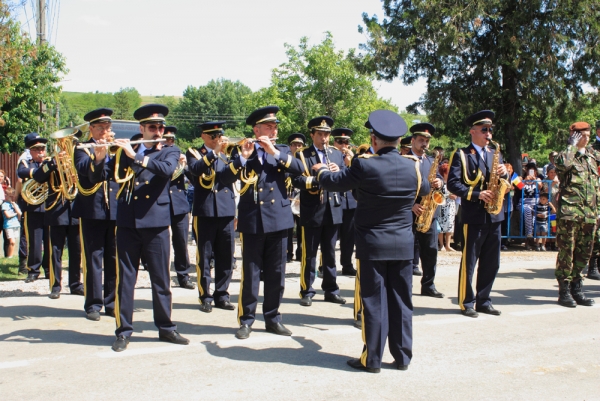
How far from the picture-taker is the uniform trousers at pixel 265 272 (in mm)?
6336

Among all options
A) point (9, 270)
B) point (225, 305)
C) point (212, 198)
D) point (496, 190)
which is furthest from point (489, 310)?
point (9, 270)

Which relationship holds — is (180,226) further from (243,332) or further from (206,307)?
(243,332)

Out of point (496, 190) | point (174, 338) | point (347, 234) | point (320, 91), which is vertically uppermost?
point (320, 91)

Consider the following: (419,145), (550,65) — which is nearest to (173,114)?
(550,65)

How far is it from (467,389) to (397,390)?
1.83 ft

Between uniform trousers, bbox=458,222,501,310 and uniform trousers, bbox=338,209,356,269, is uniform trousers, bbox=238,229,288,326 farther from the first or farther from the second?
uniform trousers, bbox=338,209,356,269

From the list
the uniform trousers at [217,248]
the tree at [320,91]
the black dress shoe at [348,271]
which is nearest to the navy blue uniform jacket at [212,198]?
the uniform trousers at [217,248]

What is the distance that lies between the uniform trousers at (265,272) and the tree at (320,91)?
30451 millimetres

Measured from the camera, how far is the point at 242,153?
6109mm

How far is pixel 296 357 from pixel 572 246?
4287mm

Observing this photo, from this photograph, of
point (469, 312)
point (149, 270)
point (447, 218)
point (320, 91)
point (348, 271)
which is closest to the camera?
point (149, 270)

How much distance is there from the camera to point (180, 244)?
30.4 ft

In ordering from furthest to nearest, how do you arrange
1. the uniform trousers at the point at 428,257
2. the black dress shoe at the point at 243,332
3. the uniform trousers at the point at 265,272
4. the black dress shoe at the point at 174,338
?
the uniform trousers at the point at 428,257 → the uniform trousers at the point at 265,272 → the black dress shoe at the point at 243,332 → the black dress shoe at the point at 174,338

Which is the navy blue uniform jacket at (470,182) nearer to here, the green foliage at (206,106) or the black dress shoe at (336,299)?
the black dress shoe at (336,299)
